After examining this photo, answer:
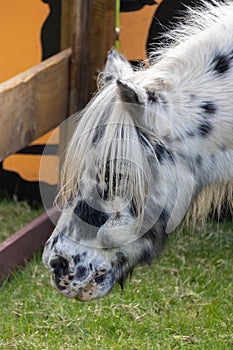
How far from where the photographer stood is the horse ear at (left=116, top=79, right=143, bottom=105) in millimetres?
2414

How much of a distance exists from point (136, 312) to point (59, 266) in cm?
91

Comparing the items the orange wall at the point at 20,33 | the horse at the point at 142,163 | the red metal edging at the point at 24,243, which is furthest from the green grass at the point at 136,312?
the orange wall at the point at 20,33

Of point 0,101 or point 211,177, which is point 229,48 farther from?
point 0,101

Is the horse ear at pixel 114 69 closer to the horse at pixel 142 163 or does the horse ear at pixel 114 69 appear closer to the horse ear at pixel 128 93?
the horse at pixel 142 163

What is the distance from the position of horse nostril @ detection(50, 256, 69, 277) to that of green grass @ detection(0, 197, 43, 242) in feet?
5.90

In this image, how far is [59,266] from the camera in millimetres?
2688

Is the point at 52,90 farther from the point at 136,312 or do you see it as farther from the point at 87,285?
the point at 87,285

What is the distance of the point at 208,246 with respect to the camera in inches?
173

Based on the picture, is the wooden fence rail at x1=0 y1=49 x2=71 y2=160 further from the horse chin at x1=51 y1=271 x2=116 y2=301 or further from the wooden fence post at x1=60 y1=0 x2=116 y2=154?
the horse chin at x1=51 y1=271 x2=116 y2=301

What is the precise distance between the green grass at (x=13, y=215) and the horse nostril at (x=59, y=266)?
1.80 metres

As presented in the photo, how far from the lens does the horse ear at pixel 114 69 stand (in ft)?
9.27

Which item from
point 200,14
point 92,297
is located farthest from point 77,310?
point 200,14

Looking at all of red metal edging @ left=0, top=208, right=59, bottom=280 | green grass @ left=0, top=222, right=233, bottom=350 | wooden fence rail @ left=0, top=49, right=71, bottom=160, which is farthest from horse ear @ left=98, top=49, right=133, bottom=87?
red metal edging @ left=0, top=208, right=59, bottom=280

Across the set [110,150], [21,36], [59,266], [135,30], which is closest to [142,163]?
[110,150]
